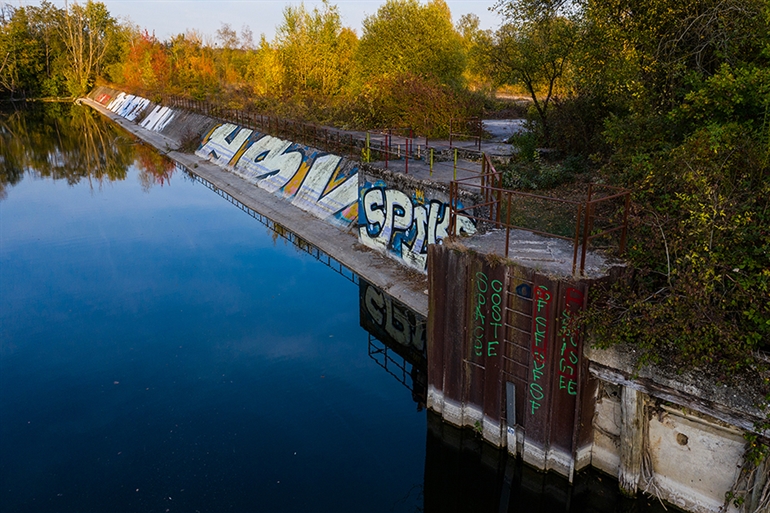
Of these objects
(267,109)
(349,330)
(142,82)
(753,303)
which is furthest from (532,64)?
(142,82)

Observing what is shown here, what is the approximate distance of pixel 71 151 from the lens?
49094 mm

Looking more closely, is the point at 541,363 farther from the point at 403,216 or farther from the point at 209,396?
the point at 403,216

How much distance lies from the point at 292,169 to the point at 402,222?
1249 cm

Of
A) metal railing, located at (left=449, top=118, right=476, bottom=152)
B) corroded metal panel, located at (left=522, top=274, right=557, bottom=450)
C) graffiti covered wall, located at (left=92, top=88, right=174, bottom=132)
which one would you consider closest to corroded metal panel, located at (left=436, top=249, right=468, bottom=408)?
corroded metal panel, located at (left=522, top=274, right=557, bottom=450)

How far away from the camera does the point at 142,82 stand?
3248 inches

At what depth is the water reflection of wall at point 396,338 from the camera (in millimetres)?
15367

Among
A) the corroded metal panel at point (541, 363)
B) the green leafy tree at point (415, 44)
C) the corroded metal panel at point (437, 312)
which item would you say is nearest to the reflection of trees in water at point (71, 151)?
the green leafy tree at point (415, 44)

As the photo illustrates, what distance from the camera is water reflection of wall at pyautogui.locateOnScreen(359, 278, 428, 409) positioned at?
605 inches

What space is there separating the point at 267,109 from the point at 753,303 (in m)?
42.1

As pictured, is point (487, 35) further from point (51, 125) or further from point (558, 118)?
point (51, 125)

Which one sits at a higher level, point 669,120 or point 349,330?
point 669,120

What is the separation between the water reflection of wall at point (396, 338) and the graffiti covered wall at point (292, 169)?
19.7ft

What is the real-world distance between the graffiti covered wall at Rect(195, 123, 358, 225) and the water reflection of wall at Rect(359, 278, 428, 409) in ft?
19.7

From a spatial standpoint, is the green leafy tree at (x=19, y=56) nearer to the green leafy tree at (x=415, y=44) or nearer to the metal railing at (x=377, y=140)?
the metal railing at (x=377, y=140)
